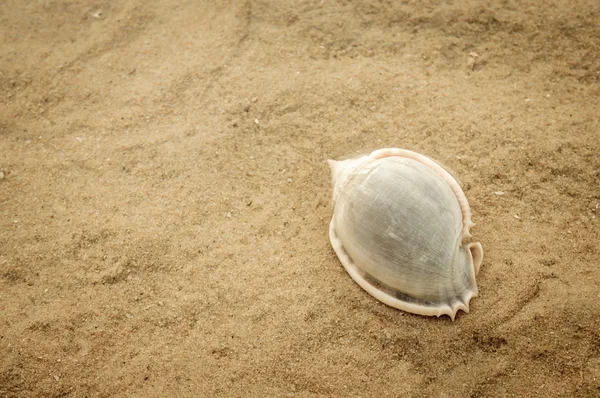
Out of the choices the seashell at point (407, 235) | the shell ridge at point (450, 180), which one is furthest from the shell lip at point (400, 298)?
the shell ridge at point (450, 180)

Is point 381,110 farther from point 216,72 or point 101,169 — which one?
point 101,169

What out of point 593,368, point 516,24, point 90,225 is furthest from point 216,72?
point 593,368

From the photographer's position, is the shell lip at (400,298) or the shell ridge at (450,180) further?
the shell ridge at (450,180)

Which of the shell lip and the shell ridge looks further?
the shell ridge

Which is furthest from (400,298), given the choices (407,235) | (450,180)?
(450,180)

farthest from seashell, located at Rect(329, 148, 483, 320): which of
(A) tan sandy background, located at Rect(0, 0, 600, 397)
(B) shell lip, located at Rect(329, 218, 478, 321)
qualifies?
(A) tan sandy background, located at Rect(0, 0, 600, 397)

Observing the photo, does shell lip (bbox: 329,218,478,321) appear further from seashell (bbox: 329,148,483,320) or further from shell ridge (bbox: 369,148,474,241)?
shell ridge (bbox: 369,148,474,241)

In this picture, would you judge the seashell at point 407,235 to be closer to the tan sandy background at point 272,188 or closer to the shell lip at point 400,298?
the shell lip at point 400,298
